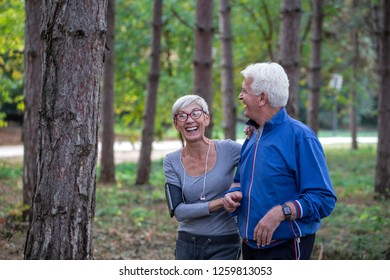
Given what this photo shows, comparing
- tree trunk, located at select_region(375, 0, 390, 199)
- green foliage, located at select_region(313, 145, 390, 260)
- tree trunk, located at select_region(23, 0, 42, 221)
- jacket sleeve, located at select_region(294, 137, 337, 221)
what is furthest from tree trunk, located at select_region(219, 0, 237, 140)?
jacket sleeve, located at select_region(294, 137, 337, 221)

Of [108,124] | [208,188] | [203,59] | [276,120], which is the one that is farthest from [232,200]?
[108,124]

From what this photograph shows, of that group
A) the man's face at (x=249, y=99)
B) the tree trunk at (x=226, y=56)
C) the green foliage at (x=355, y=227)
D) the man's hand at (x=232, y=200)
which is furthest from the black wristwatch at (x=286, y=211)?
the tree trunk at (x=226, y=56)

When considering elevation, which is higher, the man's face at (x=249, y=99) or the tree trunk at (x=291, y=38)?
the tree trunk at (x=291, y=38)

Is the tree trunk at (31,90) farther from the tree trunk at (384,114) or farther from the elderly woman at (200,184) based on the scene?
the tree trunk at (384,114)

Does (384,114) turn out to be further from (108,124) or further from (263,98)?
(263,98)

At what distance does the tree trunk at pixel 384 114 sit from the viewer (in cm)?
1417

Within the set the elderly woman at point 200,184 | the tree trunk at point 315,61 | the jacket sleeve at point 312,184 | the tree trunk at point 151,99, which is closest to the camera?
the jacket sleeve at point 312,184

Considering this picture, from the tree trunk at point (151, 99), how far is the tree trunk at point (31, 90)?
8051 mm

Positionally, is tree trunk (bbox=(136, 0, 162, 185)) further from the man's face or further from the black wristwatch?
the black wristwatch

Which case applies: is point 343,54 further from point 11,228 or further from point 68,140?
point 68,140

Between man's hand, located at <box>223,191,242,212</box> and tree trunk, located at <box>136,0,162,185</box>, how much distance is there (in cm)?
1373

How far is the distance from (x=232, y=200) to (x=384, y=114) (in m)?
11.4

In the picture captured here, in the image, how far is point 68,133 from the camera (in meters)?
4.19

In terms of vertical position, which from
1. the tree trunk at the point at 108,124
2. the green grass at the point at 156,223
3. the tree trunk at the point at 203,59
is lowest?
the green grass at the point at 156,223
